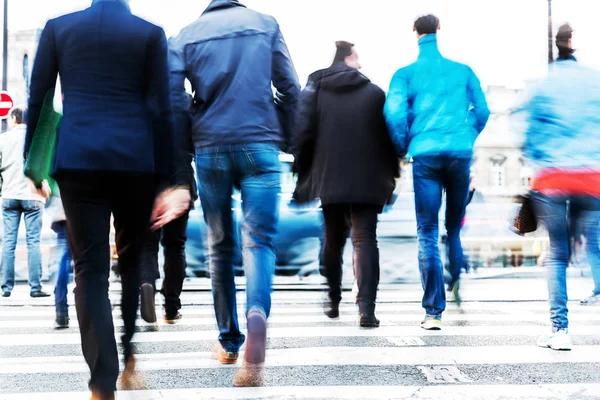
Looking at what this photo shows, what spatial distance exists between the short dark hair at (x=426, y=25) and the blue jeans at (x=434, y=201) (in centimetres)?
91

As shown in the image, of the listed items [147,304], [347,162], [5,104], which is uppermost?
[347,162]

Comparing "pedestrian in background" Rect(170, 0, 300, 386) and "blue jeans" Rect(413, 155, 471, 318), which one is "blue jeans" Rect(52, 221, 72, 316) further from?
"blue jeans" Rect(413, 155, 471, 318)

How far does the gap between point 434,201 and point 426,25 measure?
49.1 inches

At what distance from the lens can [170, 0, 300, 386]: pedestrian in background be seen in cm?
412

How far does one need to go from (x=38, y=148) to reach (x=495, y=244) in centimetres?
1735

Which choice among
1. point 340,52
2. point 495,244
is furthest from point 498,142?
point 340,52

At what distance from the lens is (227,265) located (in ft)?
14.1

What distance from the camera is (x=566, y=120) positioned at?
4.96 m

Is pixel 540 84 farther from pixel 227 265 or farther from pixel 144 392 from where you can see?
pixel 144 392

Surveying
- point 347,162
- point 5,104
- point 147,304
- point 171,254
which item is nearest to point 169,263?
point 171,254

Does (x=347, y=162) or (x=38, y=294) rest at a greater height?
(x=347, y=162)

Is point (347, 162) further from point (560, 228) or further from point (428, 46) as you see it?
point (560, 228)

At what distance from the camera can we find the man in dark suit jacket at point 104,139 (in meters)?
3.27

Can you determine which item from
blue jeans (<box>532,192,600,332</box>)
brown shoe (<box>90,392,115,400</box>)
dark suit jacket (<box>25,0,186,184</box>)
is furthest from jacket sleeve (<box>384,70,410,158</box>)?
brown shoe (<box>90,392,115,400</box>)
